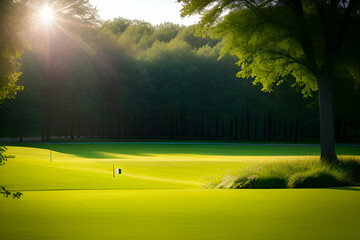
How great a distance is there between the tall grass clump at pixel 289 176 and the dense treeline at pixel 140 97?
31.8 metres

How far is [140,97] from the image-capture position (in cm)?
6994

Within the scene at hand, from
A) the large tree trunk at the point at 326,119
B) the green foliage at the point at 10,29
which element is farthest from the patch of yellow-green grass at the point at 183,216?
the large tree trunk at the point at 326,119

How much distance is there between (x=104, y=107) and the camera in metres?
59.3

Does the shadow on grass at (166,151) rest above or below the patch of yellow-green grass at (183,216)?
below

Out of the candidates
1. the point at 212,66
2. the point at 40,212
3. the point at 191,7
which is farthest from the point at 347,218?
the point at 212,66

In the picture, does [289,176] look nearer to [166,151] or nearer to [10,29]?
[10,29]

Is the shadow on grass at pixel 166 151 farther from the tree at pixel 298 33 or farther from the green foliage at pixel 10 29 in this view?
the green foliage at pixel 10 29

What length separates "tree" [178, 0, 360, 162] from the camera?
1752 cm

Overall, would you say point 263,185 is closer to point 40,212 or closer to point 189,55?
point 40,212

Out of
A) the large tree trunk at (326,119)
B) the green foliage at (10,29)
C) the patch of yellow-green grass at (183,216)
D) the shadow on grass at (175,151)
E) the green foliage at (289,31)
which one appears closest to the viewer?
the patch of yellow-green grass at (183,216)

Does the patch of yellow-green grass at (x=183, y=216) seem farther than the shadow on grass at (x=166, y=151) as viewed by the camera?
No

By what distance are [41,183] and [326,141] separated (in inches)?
453

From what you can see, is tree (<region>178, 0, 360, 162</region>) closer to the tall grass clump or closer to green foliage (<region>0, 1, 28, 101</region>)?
the tall grass clump

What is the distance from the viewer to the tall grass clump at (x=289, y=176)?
13.7 m
